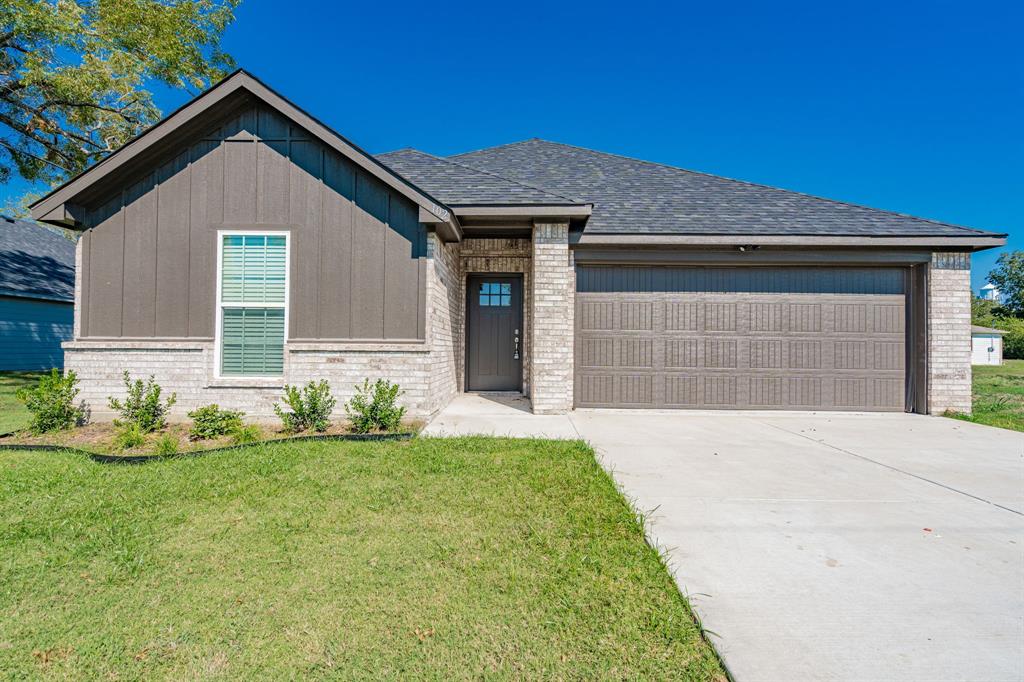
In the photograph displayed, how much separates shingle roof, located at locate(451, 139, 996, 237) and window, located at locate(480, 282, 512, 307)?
6.80 ft

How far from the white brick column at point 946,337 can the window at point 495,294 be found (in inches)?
277

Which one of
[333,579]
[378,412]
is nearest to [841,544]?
[333,579]

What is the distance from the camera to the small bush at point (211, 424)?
504cm

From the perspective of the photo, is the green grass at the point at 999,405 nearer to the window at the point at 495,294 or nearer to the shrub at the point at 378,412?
the window at the point at 495,294

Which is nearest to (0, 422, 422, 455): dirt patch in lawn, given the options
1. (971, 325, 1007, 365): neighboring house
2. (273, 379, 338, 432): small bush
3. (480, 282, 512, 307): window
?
(273, 379, 338, 432): small bush

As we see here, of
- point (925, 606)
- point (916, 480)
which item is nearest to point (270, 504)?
point (925, 606)

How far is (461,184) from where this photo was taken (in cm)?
681

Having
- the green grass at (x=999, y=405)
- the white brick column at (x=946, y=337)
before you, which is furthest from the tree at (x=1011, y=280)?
the white brick column at (x=946, y=337)

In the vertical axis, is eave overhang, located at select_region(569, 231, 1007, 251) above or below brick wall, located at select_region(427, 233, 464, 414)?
above

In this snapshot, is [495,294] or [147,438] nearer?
[147,438]

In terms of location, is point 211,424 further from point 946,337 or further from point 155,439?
point 946,337

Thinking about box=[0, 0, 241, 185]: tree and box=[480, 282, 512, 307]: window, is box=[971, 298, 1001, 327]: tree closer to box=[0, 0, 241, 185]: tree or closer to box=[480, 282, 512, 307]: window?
box=[480, 282, 512, 307]: window

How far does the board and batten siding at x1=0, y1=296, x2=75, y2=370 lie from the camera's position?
42.5 ft

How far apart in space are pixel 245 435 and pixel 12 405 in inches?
229
